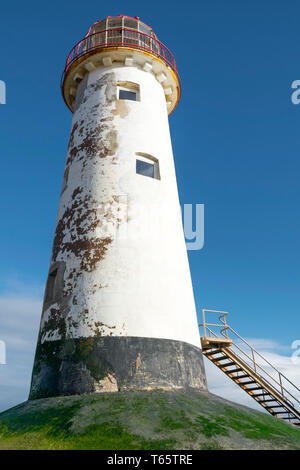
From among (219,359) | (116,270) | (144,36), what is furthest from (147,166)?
(219,359)

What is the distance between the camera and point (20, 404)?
980 centimetres

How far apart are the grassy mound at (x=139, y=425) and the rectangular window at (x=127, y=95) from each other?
10.9 metres

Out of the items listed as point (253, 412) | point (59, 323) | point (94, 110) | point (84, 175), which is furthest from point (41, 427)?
point (94, 110)

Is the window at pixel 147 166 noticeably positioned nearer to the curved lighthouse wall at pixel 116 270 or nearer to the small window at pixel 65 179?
the curved lighthouse wall at pixel 116 270

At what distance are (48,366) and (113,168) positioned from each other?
645cm

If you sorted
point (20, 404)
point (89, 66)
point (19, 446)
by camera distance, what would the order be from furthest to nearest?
point (89, 66) → point (20, 404) → point (19, 446)

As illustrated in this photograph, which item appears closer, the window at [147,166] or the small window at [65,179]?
the window at [147,166]

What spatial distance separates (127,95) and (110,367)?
411 inches

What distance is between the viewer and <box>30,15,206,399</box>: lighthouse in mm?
9250

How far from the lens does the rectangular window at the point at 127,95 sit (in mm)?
14142

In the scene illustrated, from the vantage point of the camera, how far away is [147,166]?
41.9ft

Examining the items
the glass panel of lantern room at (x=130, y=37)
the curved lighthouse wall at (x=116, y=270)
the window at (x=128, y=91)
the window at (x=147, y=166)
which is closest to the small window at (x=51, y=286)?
the curved lighthouse wall at (x=116, y=270)

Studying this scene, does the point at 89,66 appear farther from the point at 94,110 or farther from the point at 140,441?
the point at 140,441

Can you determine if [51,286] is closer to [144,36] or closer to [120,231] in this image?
[120,231]
